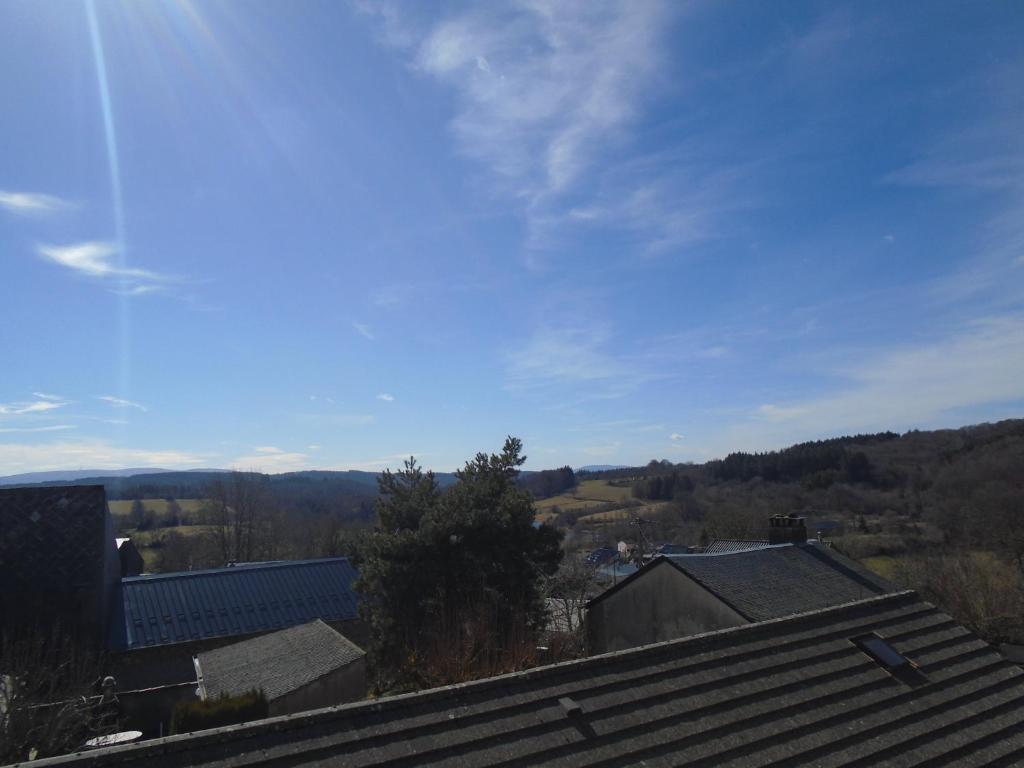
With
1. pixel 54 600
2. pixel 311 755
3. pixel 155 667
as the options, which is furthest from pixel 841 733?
pixel 54 600

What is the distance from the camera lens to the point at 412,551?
17297mm

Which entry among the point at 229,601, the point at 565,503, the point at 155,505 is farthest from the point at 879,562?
the point at 155,505

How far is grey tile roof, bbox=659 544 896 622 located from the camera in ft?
53.9

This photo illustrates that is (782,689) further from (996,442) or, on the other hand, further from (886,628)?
(996,442)

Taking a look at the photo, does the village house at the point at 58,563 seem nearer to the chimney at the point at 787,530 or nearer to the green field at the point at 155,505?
the chimney at the point at 787,530

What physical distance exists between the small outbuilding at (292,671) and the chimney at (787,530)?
54.3 ft

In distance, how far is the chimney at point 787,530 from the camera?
23.4 metres

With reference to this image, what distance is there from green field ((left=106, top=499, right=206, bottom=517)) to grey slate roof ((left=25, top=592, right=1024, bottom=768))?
99.6 m

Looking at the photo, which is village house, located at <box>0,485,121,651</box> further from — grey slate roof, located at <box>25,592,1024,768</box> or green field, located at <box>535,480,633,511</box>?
green field, located at <box>535,480,633,511</box>

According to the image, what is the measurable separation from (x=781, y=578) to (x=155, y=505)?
114 meters

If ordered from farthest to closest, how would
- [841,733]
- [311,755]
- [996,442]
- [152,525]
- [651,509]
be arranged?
[651,509], [152,525], [996,442], [841,733], [311,755]

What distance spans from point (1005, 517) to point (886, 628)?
52532mm

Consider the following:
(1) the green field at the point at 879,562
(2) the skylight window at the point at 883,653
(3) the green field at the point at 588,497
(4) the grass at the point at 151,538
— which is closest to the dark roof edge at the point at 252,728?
(2) the skylight window at the point at 883,653

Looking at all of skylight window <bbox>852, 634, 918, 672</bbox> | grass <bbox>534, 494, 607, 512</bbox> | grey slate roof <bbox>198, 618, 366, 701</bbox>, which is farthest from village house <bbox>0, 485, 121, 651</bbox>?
grass <bbox>534, 494, 607, 512</bbox>
